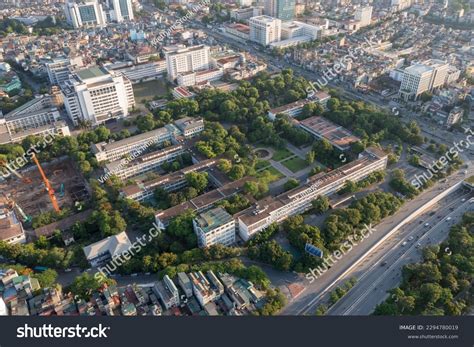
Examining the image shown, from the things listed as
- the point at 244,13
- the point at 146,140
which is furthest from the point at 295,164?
the point at 244,13

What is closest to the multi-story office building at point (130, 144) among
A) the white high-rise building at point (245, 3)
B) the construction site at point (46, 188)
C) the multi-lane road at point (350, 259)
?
the construction site at point (46, 188)

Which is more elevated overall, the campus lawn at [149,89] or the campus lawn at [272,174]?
the campus lawn at [149,89]

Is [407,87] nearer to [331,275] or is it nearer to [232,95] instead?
[232,95]

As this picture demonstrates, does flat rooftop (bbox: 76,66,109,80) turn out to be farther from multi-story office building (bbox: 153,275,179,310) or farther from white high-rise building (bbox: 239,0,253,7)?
white high-rise building (bbox: 239,0,253,7)

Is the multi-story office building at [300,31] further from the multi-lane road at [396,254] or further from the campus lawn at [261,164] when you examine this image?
the multi-lane road at [396,254]

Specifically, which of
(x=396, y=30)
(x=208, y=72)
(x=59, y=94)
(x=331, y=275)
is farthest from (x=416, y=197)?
(x=396, y=30)

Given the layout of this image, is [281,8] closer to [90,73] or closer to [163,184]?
[90,73]
